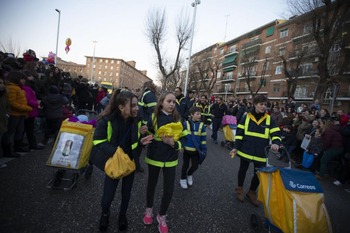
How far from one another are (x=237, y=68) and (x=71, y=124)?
166ft

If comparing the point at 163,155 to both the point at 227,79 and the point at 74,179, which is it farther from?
the point at 227,79

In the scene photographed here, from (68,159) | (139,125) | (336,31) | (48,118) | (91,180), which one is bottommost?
(91,180)

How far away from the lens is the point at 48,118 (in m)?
5.42

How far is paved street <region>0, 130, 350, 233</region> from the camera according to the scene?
2602mm

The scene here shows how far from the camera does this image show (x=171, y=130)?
8.38 ft

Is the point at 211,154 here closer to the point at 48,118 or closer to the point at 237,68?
the point at 48,118

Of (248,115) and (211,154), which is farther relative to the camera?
(211,154)

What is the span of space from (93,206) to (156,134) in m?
1.55

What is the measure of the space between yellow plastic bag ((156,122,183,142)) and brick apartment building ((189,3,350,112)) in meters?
17.1

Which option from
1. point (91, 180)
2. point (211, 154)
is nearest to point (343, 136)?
point (211, 154)

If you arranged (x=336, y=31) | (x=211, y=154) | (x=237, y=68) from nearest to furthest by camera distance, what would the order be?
(x=211, y=154), (x=336, y=31), (x=237, y=68)

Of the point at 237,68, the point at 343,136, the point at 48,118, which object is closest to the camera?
the point at 48,118

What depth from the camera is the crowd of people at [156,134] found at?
2.51m

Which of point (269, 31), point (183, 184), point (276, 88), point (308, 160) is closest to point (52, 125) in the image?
point (183, 184)
